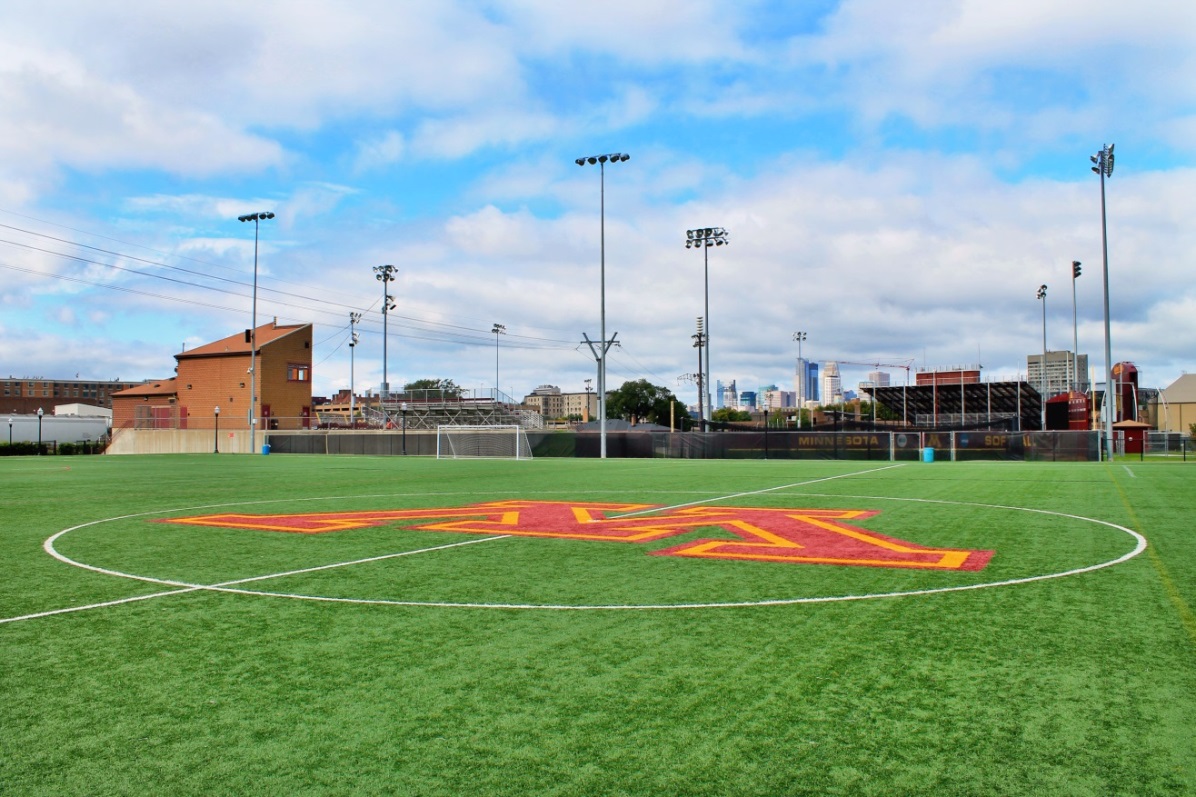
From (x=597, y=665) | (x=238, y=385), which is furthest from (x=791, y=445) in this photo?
(x=238, y=385)

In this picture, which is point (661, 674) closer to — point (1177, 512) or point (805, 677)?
point (805, 677)

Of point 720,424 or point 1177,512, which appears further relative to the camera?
point 720,424

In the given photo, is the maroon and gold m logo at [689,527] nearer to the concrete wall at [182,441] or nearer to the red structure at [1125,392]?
the concrete wall at [182,441]

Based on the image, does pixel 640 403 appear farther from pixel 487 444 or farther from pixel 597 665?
pixel 597 665

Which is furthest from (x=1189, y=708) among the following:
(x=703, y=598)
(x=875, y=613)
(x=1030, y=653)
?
(x=703, y=598)

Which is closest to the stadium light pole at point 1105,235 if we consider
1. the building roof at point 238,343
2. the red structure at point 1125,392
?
the red structure at point 1125,392

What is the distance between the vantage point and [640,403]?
5743 inches

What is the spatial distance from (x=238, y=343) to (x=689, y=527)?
72.5 meters

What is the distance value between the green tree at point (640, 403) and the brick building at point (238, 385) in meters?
76.9

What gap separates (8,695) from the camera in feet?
14.0

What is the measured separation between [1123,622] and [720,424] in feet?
215

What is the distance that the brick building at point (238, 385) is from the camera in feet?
230

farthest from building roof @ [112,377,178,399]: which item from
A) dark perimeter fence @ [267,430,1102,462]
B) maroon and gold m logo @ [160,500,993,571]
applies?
maroon and gold m logo @ [160,500,993,571]

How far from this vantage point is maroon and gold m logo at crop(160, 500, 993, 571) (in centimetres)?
884
